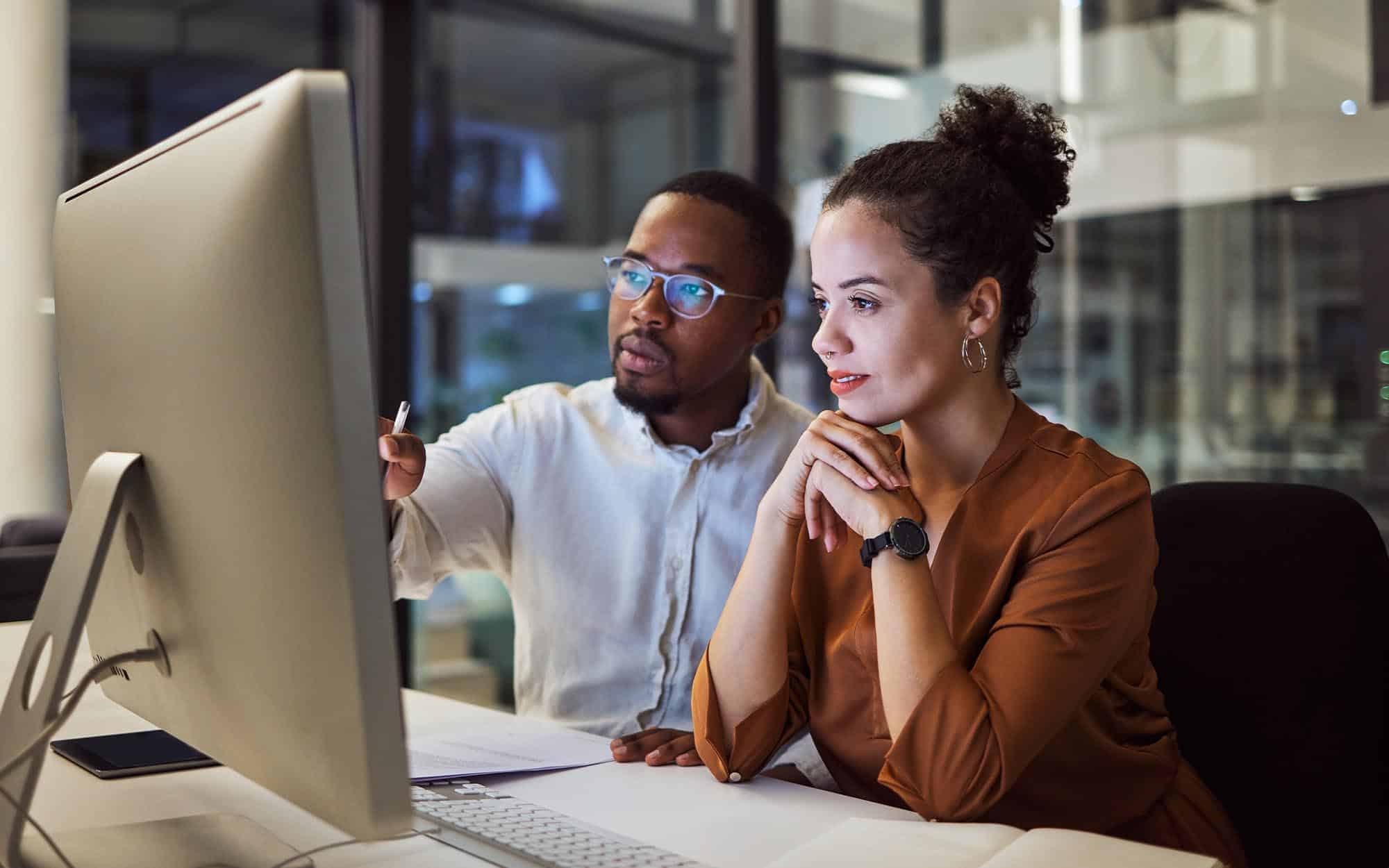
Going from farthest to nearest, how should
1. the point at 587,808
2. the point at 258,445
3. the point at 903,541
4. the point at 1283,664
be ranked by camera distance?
1. the point at 1283,664
2. the point at 903,541
3. the point at 587,808
4. the point at 258,445

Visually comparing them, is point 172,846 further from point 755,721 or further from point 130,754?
point 755,721

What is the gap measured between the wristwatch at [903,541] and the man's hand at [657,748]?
0.30 m

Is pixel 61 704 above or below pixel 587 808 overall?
above

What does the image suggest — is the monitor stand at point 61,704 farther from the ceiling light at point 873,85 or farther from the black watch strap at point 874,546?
the ceiling light at point 873,85

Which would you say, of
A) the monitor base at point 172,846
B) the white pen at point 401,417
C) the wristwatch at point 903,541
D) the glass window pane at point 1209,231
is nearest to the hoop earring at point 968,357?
the wristwatch at point 903,541

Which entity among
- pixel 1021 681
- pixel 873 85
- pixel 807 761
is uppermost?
pixel 873 85

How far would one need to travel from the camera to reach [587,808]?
1179 millimetres

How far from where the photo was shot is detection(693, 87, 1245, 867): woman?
125 centimetres

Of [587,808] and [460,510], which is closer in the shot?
[587,808]

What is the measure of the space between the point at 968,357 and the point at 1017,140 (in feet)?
0.94

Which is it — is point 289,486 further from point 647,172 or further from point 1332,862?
point 647,172

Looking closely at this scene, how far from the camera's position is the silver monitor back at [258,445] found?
71 cm

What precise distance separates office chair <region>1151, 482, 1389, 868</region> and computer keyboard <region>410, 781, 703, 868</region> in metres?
0.84

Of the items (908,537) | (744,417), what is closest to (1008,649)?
(908,537)
